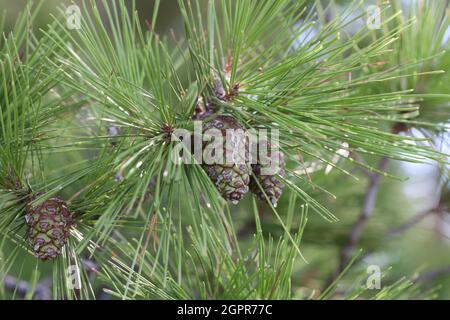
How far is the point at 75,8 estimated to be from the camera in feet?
2.47

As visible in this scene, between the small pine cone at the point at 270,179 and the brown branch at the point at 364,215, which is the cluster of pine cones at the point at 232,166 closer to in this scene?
the small pine cone at the point at 270,179

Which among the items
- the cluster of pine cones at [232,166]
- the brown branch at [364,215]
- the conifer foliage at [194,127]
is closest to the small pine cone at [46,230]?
the conifer foliage at [194,127]

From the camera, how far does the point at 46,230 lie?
0.74 m

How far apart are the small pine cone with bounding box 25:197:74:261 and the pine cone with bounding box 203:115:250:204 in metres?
0.20

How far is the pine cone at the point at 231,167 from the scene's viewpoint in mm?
688

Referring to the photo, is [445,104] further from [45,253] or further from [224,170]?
[45,253]

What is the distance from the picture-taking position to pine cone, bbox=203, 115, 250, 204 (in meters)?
0.69

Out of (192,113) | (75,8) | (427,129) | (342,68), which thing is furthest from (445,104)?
(75,8)

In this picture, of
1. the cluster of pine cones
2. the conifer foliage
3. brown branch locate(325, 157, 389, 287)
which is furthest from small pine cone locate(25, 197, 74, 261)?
brown branch locate(325, 157, 389, 287)

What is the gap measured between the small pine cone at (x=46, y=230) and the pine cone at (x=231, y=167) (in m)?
0.20

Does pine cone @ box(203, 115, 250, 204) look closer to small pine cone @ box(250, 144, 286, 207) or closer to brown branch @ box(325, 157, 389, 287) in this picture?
small pine cone @ box(250, 144, 286, 207)

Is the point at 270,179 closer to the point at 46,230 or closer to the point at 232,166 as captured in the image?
the point at 232,166

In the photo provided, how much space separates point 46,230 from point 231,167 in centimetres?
24
